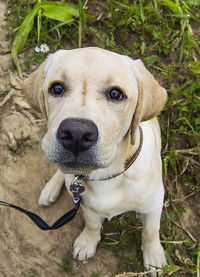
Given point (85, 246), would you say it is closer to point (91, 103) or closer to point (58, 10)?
point (91, 103)

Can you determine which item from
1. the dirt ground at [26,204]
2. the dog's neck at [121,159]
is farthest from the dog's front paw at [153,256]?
the dog's neck at [121,159]

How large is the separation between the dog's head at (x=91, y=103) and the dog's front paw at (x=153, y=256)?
1044mm

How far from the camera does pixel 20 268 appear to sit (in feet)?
11.9

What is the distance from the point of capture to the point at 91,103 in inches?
95.9

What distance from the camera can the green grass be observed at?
368 centimetres

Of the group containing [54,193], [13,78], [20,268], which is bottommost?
[20,268]

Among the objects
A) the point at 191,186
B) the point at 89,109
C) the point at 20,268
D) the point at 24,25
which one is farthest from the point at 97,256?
the point at 24,25

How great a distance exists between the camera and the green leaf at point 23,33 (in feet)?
14.1

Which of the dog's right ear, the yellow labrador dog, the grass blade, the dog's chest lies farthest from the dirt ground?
the dog's right ear

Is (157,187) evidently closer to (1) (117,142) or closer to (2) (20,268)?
(1) (117,142)

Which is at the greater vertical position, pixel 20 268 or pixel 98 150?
pixel 98 150

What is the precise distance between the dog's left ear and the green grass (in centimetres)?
112

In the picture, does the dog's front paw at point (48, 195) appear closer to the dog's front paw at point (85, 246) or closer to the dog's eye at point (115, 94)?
the dog's front paw at point (85, 246)

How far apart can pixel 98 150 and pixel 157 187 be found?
0.80m
